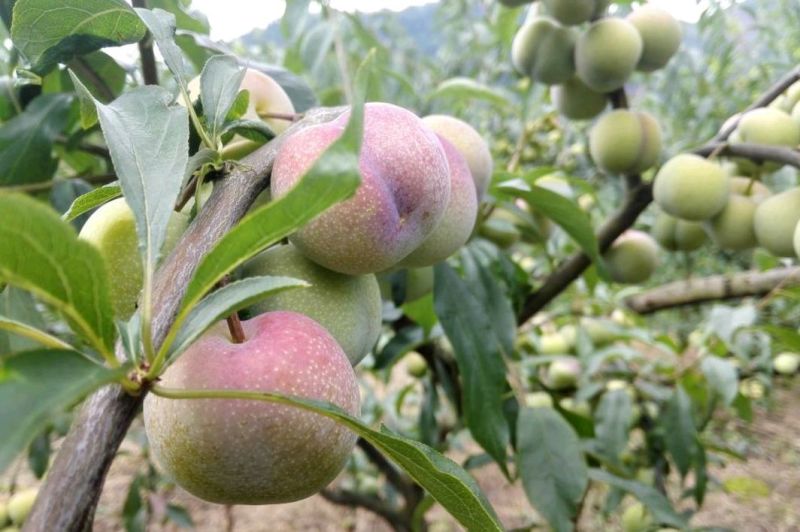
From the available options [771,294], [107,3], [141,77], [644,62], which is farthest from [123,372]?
[771,294]

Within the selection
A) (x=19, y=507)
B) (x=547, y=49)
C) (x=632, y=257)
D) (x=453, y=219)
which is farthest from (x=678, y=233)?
(x=19, y=507)

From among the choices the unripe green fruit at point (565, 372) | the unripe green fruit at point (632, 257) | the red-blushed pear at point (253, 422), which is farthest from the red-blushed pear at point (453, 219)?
the unripe green fruit at point (565, 372)

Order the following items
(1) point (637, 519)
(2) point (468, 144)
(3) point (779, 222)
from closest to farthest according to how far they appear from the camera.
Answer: (2) point (468, 144) → (3) point (779, 222) → (1) point (637, 519)

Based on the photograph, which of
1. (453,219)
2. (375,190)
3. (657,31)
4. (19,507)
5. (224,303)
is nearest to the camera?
(224,303)

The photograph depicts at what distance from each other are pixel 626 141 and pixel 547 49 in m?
0.24

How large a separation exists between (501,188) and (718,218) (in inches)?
18.3

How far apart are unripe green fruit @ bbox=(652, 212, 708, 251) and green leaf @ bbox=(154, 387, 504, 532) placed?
42.2 inches

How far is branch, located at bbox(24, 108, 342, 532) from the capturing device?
29 centimetres

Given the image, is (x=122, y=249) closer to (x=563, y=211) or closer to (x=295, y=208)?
(x=295, y=208)

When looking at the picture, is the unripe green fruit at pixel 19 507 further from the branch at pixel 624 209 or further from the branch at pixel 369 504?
the branch at pixel 624 209

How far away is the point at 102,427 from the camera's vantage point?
32 cm

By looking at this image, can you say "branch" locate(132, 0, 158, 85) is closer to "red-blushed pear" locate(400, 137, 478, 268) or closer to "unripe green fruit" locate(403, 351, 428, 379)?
"red-blushed pear" locate(400, 137, 478, 268)

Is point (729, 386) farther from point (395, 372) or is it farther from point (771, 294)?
point (395, 372)

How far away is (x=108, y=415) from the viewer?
1.06 ft
